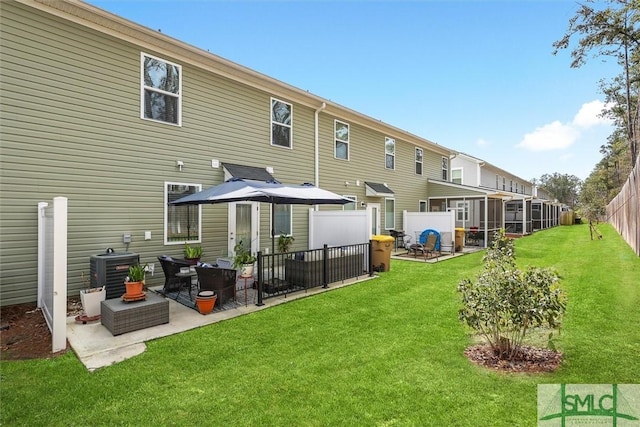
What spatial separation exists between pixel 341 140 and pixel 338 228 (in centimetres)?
434

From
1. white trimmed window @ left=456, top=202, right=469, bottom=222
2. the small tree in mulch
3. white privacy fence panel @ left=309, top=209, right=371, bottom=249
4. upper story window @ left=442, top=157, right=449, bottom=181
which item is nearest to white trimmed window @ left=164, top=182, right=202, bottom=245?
white privacy fence panel @ left=309, top=209, right=371, bottom=249

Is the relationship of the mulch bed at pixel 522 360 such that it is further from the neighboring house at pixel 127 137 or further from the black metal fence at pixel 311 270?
the neighboring house at pixel 127 137

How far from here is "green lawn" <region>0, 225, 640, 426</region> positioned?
2.68 m

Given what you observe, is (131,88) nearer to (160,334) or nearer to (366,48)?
(160,334)

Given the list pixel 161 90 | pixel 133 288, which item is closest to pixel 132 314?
pixel 133 288

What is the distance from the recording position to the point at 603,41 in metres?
6.90

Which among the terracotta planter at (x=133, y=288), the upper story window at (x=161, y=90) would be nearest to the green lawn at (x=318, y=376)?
the terracotta planter at (x=133, y=288)

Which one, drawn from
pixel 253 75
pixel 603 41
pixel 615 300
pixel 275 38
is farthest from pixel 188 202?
pixel 603 41

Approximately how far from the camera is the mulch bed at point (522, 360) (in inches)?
133

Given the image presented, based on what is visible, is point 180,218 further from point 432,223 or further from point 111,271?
point 432,223

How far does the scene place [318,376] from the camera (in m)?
3.31

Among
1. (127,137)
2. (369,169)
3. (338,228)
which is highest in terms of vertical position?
(369,169)

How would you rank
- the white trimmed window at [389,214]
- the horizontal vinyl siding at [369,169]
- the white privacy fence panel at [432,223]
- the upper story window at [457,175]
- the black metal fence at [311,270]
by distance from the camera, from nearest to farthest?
the black metal fence at [311,270], the horizontal vinyl siding at [369,169], the white privacy fence panel at [432,223], the white trimmed window at [389,214], the upper story window at [457,175]

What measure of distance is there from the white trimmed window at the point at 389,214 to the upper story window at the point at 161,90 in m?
9.57
